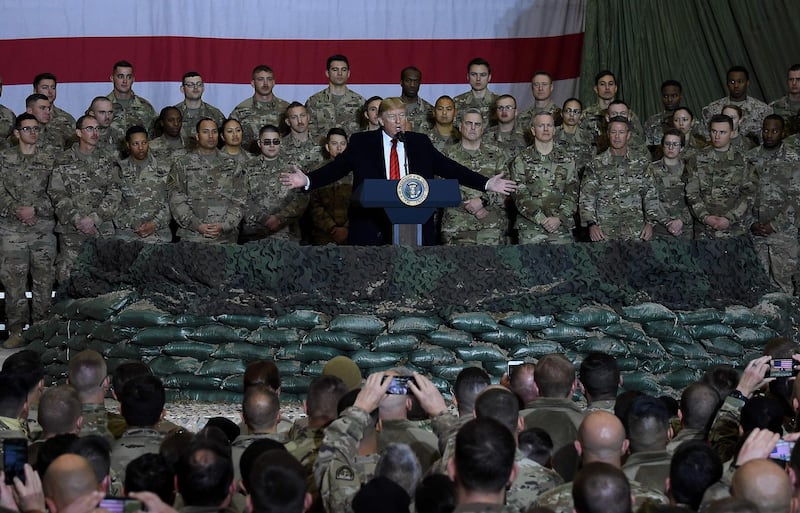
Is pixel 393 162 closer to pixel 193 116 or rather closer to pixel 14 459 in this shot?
pixel 193 116

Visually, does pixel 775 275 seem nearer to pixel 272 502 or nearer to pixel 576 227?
pixel 576 227

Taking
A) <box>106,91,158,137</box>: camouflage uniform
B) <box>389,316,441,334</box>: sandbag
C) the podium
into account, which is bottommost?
<box>389,316,441,334</box>: sandbag

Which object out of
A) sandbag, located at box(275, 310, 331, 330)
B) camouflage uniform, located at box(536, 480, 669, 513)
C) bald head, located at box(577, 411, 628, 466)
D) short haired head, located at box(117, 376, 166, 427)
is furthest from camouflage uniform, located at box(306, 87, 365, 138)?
camouflage uniform, located at box(536, 480, 669, 513)

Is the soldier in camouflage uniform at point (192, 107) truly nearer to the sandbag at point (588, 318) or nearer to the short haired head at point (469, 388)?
the sandbag at point (588, 318)

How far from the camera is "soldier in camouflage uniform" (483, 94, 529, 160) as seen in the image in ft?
28.8

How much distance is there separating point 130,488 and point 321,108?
242 inches

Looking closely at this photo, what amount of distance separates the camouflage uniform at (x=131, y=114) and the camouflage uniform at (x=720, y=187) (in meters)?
4.06

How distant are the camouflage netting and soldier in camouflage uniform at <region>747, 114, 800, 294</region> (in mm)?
2500

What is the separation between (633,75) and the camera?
35.3 ft

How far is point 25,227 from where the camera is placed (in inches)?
343

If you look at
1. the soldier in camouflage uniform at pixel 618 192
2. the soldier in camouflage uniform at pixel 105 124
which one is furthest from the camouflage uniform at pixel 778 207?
the soldier in camouflage uniform at pixel 105 124

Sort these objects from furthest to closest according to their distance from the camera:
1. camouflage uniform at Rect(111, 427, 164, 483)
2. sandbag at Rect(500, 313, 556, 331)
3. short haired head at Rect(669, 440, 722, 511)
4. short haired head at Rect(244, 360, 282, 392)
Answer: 1. sandbag at Rect(500, 313, 556, 331)
2. short haired head at Rect(244, 360, 282, 392)
3. camouflage uniform at Rect(111, 427, 164, 483)
4. short haired head at Rect(669, 440, 722, 511)

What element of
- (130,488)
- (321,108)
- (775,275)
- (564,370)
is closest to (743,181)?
(775,275)

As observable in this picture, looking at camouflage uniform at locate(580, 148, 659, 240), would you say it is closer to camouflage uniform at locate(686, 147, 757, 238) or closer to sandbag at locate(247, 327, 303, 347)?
camouflage uniform at locate(686, 147, 757, 238)
